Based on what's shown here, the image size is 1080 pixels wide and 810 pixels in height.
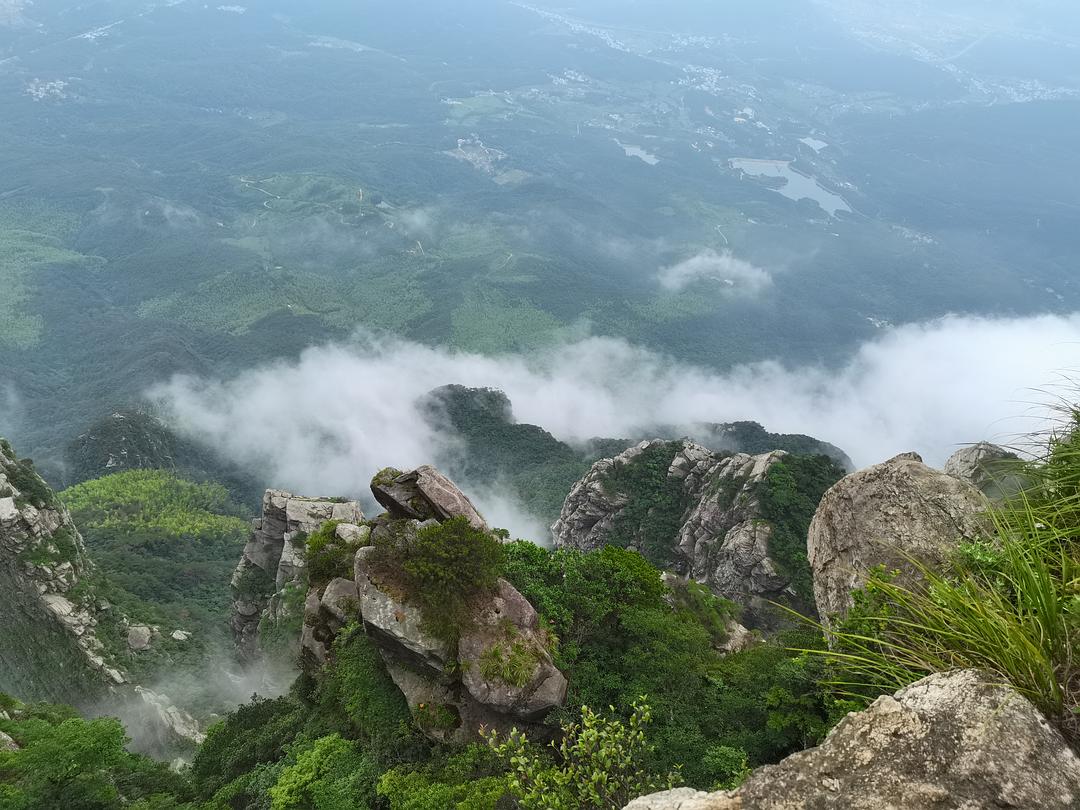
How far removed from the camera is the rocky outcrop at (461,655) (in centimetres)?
1931

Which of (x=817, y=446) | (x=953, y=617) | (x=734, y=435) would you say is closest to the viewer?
(x=953, y=617)

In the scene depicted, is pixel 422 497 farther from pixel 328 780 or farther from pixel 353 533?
pixel 328 780

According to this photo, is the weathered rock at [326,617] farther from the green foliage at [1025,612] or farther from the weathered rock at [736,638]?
the weathered rock at [736,638]

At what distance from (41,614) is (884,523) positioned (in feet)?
220

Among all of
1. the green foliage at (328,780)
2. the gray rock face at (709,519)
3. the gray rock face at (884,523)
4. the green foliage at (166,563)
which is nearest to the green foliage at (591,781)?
the gray rock face at (884,523)

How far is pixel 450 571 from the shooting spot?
67.2 ft

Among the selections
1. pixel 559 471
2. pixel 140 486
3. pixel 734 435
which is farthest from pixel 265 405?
pixel 734 435

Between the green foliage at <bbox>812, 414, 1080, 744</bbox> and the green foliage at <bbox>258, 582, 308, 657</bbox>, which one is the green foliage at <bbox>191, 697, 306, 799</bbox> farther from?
the green foliage at <bbox>812, 414, 1080, 744</bbox>

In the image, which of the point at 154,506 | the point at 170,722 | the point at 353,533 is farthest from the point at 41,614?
the point at 154,506

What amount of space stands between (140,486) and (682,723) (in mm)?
114859

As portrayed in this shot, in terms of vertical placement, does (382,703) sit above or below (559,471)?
above

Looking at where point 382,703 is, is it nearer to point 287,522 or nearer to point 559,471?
point 287,522

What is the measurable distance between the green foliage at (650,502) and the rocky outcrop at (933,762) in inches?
2591

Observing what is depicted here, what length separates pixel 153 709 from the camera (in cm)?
4788
